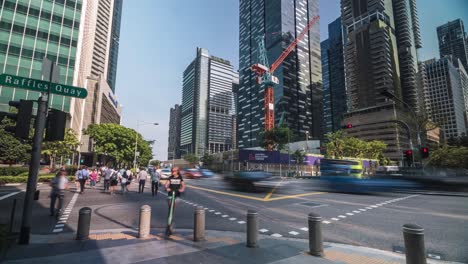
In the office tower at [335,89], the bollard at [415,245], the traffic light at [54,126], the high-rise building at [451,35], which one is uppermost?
the office tower at [335,89]

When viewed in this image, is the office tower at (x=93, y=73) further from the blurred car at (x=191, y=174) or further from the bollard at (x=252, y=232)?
→ the bollard at (x=252, y=232)

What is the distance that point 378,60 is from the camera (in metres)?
141

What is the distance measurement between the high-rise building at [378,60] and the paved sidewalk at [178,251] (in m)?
134

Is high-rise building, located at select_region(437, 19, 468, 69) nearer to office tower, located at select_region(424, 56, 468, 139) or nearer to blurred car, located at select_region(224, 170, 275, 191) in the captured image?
blurred car, located at select_region(224, 170, 275, 191)

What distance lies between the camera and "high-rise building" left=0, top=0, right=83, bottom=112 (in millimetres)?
43812

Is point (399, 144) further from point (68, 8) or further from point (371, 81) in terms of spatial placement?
point (68, 8)

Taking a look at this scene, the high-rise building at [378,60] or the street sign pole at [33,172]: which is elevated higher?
the high-rise building at [378,60]

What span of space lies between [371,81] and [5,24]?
6206 inches

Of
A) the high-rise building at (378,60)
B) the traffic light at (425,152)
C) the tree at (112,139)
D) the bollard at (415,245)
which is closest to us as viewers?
the bollard at (415,245)

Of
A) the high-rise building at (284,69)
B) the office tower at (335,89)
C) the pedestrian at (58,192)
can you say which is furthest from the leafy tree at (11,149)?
the office tower at (335,89)

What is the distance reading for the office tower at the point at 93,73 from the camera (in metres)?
56.8

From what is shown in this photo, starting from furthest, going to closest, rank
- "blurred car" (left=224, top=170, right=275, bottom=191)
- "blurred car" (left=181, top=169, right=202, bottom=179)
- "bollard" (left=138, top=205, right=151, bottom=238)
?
1. "blurred car" (left=181, top=169, right=202, bottom=179)
2. "blurred car" (left=224, top=170, right=275, bottom=191)
3. "bollard" (left=138, top=205, right=151, bottom=238)

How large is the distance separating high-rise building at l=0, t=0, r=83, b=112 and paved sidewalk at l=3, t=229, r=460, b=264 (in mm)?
50956

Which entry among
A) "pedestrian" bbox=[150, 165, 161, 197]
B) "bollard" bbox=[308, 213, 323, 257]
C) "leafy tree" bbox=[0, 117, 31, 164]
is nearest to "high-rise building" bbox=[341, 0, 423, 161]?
"pedestrian" bbox=[150, 165, 161, 197]
